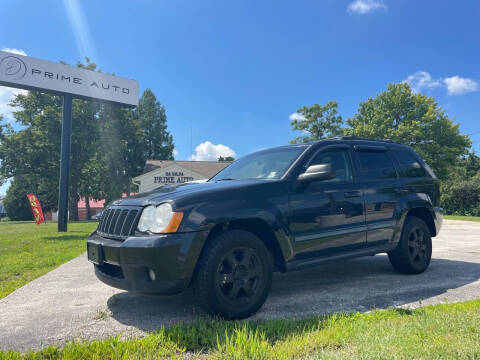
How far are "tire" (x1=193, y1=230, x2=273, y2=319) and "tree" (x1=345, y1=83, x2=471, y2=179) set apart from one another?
31.7 meters

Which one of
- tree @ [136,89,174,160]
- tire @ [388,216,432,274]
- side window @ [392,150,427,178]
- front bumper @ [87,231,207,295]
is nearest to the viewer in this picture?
front bumper @ [87,231,207,295]

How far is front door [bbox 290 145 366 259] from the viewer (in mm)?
3564

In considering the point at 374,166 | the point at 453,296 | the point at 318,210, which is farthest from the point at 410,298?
the point at 374,166

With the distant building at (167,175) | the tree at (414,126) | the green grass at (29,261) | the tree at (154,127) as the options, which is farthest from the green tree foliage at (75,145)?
the green grass at (29,261)

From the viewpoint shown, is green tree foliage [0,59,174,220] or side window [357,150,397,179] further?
green tree foliage [0,59,174,220]

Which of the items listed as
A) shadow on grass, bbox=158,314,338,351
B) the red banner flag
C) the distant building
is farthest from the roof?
shadow on grass, bbox=158,314,338,351

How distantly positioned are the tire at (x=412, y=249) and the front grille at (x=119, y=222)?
138 inches

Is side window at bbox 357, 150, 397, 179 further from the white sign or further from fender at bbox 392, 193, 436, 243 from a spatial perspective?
the white sign

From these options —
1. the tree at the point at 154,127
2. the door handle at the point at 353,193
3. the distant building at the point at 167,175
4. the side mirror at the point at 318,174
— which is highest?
the tree at the point at 154,127

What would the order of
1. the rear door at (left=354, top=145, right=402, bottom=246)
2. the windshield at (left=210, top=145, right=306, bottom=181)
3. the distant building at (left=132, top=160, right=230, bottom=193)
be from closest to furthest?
the windshield at (left=210, top=145, right=306, bottom=181) < the rear door at (left=354, top=145, right=402, bottom=246) < the distant building at (left=132, top=160, right=230, bottom=193)

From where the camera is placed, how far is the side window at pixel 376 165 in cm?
444

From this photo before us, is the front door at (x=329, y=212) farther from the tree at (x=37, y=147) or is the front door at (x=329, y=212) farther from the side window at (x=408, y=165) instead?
the tree at (x=37, y=147)

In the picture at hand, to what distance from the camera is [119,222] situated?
10.7 ft

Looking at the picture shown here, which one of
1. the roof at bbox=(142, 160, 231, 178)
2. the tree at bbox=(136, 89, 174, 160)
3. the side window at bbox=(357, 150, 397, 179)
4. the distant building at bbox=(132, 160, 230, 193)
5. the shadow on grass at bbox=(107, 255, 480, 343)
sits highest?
the tree at bbox=(136, 89, 174, 160)
